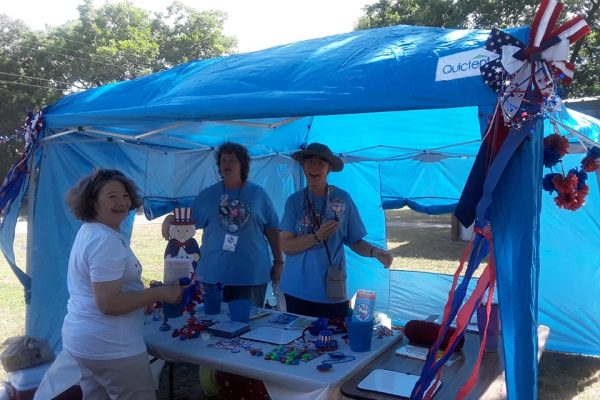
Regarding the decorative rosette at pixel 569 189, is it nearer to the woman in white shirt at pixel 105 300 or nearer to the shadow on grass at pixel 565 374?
the woman in white shirt at pixel 105 300

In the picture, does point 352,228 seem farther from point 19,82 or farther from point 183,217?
point 19,82

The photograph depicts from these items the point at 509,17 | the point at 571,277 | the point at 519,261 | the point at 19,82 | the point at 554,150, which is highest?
the point at 19,82

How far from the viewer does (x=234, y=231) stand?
3014 millimetres

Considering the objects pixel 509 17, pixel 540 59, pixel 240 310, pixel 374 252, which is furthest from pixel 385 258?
pixel 509 17

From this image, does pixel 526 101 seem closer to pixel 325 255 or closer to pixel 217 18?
pixel 325 255

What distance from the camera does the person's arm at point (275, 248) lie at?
3229 millimetres

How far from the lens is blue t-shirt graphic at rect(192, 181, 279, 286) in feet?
9.88

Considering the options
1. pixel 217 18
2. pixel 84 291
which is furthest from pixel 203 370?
pixel 217 18

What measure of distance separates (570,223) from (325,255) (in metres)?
2.43

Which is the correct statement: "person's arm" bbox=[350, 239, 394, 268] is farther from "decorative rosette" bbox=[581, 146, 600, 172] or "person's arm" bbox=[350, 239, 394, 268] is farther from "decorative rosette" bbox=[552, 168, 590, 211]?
"decorative rosette" bbox=[581, 146, 600, 172]

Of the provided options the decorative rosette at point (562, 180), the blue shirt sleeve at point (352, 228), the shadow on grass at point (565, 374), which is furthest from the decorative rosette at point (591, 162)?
the shadow on grass at point (565, 374)

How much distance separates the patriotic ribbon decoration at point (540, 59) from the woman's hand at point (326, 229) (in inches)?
45.0

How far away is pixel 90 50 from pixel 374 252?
20.2m

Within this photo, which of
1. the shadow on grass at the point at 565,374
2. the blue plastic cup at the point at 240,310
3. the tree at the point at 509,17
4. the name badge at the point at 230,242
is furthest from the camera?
the tree at the point at 509,17
